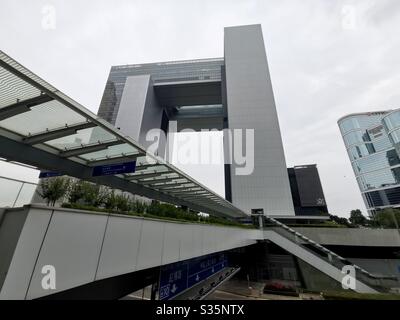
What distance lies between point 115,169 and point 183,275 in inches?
168

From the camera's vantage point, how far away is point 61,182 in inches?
155

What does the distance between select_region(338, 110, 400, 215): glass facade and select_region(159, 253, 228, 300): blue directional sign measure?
75.1 meters

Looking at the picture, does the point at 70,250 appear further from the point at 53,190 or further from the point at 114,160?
the point at 114,160

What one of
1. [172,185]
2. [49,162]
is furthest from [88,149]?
[172,185]

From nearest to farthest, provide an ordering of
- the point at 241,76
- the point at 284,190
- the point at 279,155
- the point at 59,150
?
the point at 59,150
the point at 284,190
the point at 279,155
the point at 241,76

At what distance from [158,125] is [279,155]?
92.9 ft

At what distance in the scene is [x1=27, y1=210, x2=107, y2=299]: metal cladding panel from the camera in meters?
2.50

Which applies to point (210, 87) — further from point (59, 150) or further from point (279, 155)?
point (59, 150)

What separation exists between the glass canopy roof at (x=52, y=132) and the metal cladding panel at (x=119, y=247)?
2457 millimetres

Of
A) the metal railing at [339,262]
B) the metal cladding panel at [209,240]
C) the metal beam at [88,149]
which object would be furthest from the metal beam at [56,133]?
the metal railing at [339,262]

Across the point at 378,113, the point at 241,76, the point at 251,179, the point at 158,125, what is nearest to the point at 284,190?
the point at 251,179

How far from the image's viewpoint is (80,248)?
302 cm

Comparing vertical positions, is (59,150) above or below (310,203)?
below

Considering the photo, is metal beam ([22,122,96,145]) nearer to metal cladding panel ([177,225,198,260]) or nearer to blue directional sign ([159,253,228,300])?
metal cladding panel ([177,225,198,260])
